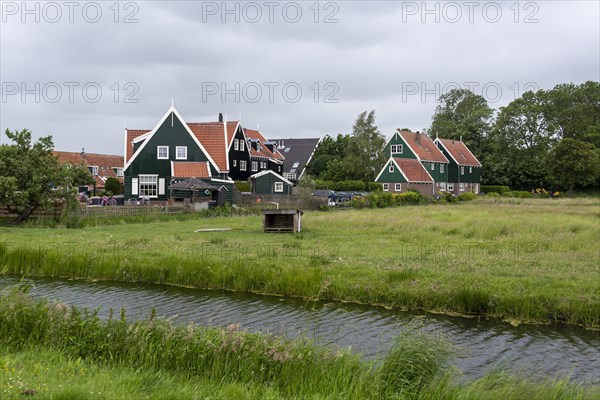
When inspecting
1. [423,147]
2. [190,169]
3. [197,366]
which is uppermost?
[423,147]

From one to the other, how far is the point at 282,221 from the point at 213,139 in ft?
106

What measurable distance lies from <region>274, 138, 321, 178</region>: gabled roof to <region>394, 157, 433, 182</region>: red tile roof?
63.8 feet

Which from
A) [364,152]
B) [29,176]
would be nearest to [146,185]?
[29,176]

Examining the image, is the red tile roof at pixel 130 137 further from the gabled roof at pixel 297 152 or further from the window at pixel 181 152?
the gabled roof at pixel 297 152

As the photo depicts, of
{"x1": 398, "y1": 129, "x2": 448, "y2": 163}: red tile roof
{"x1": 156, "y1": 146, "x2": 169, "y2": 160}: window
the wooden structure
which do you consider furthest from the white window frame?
the wooden structure

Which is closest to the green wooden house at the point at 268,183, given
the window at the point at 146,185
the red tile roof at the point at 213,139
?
the red tile roof at the point at 213,139

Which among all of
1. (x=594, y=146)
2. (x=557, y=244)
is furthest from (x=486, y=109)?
(x=557, y=244)

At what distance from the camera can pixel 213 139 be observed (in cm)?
6162

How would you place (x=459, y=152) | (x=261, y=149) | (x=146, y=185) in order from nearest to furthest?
(x=146, y=185) < (x=261, y=149) < (x=459, y=152)

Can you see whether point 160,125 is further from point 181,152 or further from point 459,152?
point 459,152

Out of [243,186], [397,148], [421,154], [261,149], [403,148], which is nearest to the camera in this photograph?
[243,186]

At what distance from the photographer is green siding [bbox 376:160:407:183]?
3088 inches

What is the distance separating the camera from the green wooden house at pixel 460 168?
297ft

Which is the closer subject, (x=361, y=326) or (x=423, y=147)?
(x=361, y=326)
